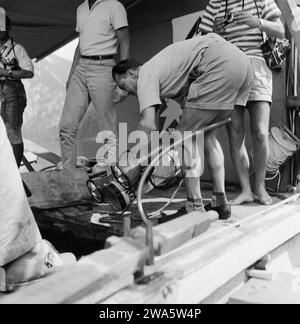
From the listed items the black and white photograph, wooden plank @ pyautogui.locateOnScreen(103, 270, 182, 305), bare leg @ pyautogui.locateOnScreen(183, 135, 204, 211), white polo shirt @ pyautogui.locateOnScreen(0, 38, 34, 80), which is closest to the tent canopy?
the black and white photograph

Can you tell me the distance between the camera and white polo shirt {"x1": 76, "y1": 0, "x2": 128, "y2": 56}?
3.63 meters

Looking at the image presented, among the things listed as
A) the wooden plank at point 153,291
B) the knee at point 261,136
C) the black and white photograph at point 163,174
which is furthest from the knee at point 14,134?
the wooden plank at point 153,291

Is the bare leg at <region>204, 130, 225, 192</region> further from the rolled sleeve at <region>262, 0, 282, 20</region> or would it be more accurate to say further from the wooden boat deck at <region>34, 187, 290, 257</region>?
the rolled sleeve at <region>262, 0, 282, 20</region>

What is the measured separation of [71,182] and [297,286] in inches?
84.4

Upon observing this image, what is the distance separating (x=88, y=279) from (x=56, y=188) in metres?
2.36

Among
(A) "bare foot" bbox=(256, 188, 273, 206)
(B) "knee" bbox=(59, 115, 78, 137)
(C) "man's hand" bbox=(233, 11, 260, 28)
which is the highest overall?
(C) "man's hand" bbox=(233, 11, 260, 28)

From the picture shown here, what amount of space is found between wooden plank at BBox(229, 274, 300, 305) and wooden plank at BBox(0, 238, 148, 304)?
1.77ft

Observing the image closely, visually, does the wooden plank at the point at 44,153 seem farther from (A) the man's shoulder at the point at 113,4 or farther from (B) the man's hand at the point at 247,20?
(B) the man's hand at the point at 247,20

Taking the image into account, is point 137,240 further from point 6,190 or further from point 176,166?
point 176,166

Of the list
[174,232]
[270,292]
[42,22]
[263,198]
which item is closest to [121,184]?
[263,198]

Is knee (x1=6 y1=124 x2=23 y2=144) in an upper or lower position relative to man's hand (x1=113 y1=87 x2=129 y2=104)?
lower

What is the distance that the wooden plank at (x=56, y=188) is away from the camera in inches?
128

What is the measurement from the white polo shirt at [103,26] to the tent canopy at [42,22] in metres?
1.48

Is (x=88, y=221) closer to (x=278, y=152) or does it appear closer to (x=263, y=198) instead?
(x=263, y=198)
